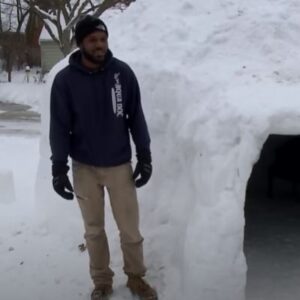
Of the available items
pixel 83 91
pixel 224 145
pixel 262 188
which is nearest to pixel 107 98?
pixel 83 91

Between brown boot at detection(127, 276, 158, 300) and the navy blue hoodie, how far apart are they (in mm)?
849

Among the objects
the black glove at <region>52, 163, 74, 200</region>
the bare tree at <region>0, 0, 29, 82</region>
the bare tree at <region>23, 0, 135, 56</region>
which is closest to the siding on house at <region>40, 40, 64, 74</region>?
the bare tree at <region>0, 0, 29, 82</region>

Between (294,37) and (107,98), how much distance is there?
1.91m

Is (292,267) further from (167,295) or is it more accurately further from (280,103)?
(280,103)

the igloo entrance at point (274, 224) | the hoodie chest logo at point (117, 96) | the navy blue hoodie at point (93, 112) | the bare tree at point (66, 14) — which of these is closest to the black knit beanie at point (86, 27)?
the navy blue hoodie at point (93, 112)

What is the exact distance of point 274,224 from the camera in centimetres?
565

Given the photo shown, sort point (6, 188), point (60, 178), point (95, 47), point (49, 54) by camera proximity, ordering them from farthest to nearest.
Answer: point (49, 54), point (6, 188), point (60, 178), point (95, 47)

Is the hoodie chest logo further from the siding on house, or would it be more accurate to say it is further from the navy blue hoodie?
the siding on house

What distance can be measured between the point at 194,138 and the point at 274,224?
6.59ft

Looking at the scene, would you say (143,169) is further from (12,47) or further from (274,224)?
(12,47)

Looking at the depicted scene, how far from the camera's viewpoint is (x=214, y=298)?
3.72 m

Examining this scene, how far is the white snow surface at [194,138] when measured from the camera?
12.0 ft

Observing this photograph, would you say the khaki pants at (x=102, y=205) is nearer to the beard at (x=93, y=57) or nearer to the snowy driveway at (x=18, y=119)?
the beard at (x=93, y=57)

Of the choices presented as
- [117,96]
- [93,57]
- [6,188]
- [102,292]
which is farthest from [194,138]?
[6,188]
